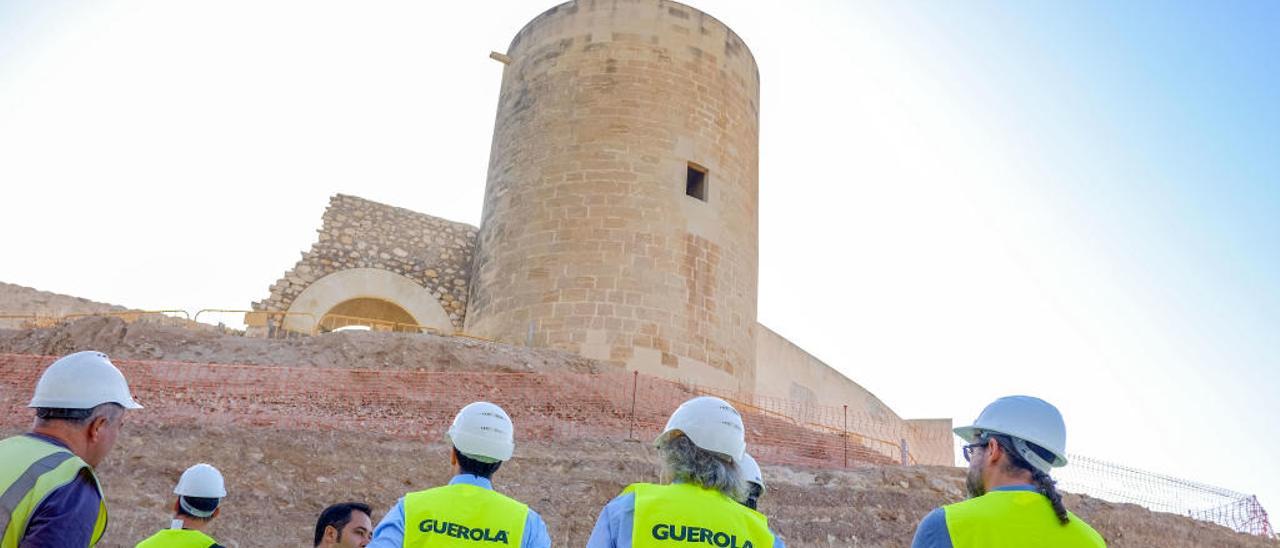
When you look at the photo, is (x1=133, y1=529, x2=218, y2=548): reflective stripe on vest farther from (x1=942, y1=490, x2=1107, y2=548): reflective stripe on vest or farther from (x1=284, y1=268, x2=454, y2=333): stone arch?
(x1=284, y1=268, x2=454, y2=333): stone arch

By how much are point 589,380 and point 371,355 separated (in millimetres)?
2345

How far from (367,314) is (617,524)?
17.3 m

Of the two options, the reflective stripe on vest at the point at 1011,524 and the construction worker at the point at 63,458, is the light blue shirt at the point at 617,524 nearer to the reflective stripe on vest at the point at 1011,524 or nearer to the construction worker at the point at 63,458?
the reflective stripe on vest at the point at 1011,524

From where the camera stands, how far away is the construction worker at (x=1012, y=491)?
277 cm

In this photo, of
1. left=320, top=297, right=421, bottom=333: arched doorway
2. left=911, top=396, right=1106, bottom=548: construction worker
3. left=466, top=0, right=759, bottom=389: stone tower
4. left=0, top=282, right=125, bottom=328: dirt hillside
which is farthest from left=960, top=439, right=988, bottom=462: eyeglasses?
left=0, top=282, right=125, bottom=328: dirt hillside

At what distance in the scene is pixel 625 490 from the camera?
3.14 metres

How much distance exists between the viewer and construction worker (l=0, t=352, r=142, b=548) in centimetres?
280

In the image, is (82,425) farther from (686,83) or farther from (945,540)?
(686,83)

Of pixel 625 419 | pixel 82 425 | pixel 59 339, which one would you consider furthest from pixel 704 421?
pixel 59 339

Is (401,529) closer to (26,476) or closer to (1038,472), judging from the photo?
(26,476)

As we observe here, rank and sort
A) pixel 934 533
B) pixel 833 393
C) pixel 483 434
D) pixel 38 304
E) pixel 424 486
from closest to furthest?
pixel 934 533
pixel 483 434
pixel 424 486
pixel 38 304
pixel 833 393

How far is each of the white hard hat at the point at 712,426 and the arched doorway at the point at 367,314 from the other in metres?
15.0

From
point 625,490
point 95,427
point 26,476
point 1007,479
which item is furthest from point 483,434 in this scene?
point 1007,479

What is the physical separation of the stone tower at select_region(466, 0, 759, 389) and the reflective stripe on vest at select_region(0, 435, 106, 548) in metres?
11.3
